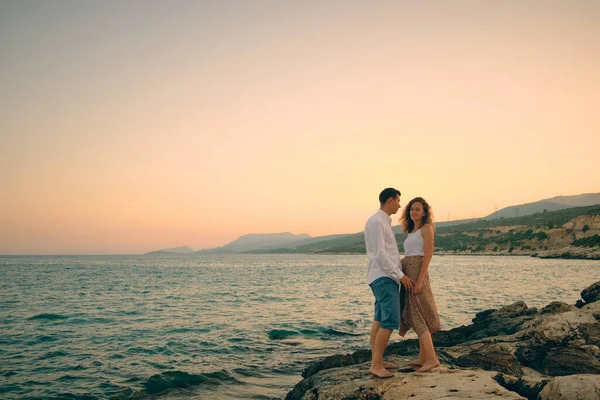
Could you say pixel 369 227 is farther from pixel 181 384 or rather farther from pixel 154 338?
pixel 154 338

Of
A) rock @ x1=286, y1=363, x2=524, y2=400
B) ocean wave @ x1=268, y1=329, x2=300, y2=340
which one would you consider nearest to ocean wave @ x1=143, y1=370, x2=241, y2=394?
rock @ x1=286, y1=363, x2=524, y2=400

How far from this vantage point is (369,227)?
7.32m

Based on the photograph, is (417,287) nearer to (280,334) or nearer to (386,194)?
(386,194)

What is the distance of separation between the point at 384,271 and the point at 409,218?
1277 millimetres

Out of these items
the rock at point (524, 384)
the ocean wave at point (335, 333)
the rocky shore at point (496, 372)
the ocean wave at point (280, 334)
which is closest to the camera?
the rocky shore at point (496, 372)

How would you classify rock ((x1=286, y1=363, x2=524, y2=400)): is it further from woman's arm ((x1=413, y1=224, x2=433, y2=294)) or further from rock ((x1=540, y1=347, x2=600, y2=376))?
rock ((x1=540, y1=347, x2=600, y2=376))

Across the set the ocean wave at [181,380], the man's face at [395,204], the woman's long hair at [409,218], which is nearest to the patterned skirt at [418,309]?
the woman's long hair at [409,218]

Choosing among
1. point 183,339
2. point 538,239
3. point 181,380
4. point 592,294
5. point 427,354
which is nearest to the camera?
point 427,354

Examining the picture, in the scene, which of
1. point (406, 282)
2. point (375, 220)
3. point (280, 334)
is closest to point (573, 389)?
point (406, 282)

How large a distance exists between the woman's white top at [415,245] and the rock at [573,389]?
2601 mm

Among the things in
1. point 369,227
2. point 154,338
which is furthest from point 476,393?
point 154,338

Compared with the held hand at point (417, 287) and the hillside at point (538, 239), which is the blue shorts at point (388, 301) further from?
the hillside at point (538, 239)

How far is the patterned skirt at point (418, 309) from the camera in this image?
748 cm

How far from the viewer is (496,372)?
7719mm
